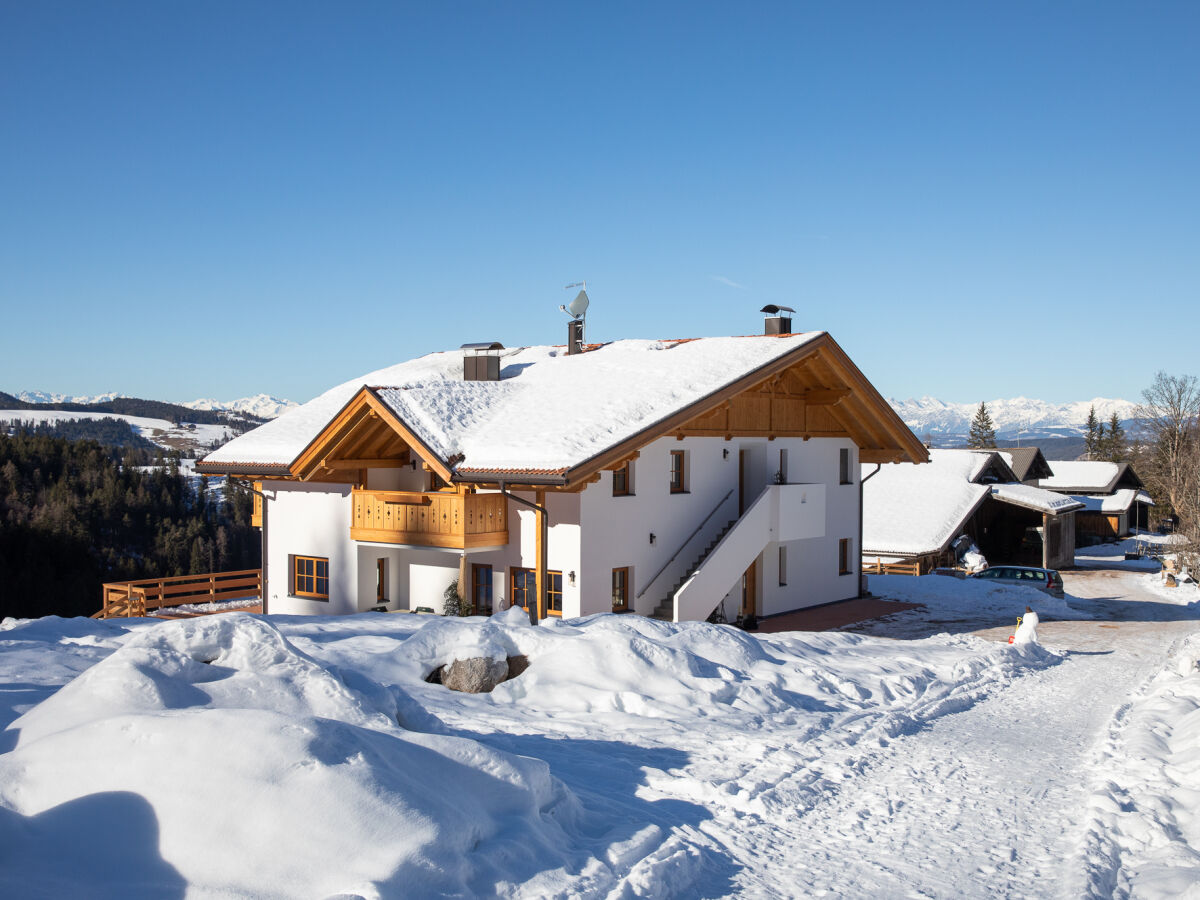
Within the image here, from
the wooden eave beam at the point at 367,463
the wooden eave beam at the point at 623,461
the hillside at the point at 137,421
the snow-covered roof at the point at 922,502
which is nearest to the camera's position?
the wooden eave beam at the point at 623,461

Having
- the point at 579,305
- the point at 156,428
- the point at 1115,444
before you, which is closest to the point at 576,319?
the point at 579,305

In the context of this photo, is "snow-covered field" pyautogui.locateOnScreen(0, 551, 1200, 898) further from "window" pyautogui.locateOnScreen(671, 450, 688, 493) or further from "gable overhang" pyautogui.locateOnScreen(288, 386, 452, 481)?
"window" pyautogui.locateOnScreen(671, 450, 688, 493)

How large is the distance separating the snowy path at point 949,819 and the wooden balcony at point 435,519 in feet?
32.5

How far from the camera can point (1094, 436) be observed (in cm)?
10488

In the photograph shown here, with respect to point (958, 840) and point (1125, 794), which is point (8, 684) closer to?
point (958, 840)

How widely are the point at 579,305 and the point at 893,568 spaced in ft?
66.0

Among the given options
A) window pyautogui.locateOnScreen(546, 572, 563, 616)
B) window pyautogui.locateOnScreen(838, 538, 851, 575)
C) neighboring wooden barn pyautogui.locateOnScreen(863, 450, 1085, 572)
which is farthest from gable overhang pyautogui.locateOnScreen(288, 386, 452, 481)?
neighboring wooden barn pyautogui.locateOnScreen(863, 450, 1085, 572)

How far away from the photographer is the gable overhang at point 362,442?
20.2 metres

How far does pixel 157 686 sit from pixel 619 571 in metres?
13.5

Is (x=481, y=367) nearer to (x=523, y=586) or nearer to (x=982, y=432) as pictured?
(x=523, y=586)

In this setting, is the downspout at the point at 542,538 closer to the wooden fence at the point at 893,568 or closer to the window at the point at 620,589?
the window at the point at 620,589

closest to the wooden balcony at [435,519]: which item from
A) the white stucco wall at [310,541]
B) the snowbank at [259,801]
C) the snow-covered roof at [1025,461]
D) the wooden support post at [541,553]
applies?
the wooden support post at [541,553]

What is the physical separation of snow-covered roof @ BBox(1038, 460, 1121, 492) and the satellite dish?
4556 centimetres

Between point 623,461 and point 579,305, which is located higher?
point 579,305
